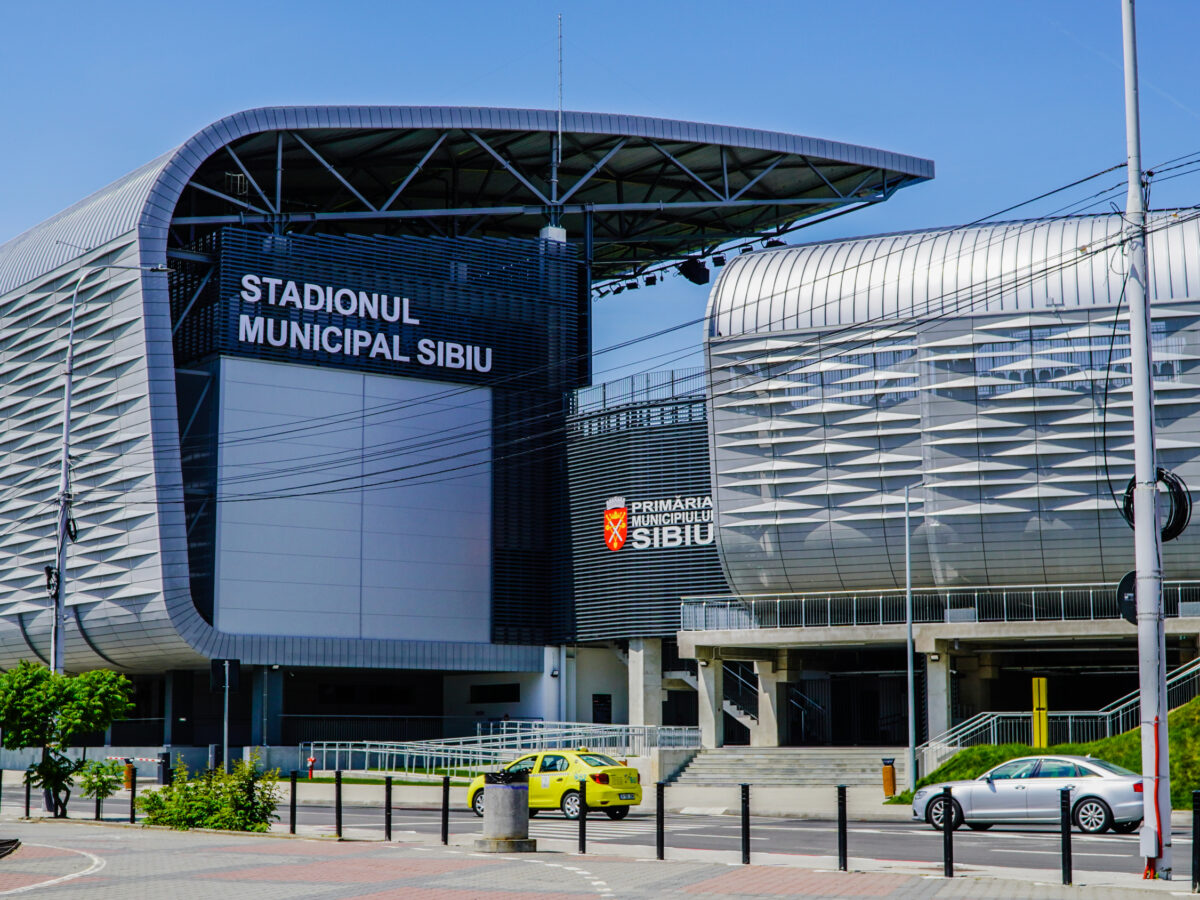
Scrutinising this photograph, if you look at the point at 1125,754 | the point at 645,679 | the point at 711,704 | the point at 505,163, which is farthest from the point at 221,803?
the point at 505,163

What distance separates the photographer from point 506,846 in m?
22.5

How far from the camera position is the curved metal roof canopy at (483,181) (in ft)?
195

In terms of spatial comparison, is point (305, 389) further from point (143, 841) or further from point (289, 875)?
point (289, 875)

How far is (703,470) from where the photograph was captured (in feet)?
190

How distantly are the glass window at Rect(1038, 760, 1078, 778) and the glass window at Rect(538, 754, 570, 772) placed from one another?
1017 centimetres

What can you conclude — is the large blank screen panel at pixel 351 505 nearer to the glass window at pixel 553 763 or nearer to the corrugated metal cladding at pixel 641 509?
the corrugated metal cladding at pixel 641 509

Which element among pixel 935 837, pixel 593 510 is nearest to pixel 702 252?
pixel 593 510

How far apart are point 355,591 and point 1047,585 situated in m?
25.9

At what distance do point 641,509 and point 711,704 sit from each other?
9952mm

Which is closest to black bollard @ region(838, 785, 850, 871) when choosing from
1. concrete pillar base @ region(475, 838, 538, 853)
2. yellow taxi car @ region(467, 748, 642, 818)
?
concrete pillar base @ region(475, 838, 538, 853)

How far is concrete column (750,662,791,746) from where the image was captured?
53.6 m

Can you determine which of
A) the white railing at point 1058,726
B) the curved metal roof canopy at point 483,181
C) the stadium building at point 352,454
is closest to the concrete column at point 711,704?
the stadium building at point 352,454

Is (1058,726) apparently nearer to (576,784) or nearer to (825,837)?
(576,784)

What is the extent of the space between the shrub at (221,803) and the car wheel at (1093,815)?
14655 mm
